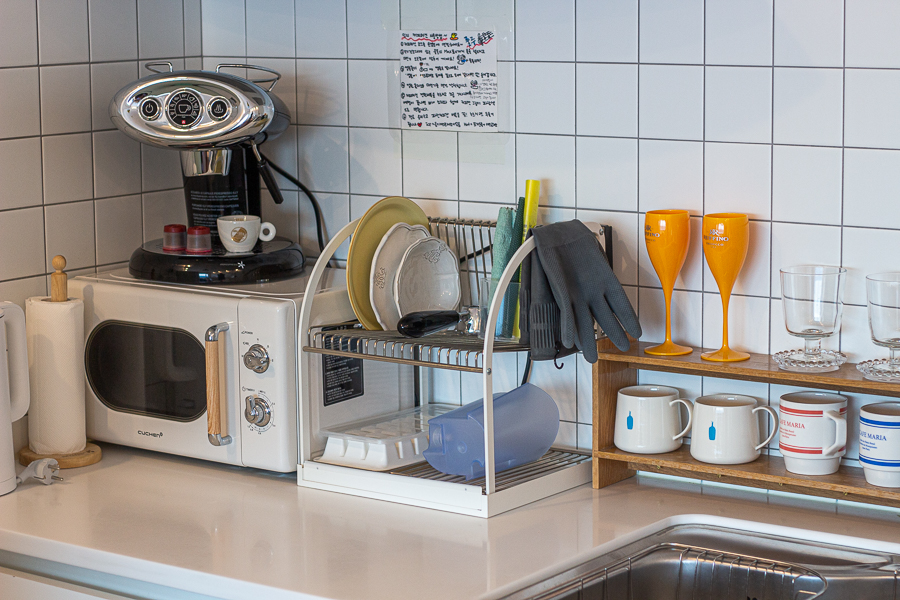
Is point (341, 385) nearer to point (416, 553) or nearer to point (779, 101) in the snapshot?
point (416, 553)

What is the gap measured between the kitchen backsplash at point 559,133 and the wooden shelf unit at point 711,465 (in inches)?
3.4

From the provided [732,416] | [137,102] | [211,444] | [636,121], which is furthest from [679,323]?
[137,102]

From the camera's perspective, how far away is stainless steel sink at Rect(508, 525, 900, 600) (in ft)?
4.60

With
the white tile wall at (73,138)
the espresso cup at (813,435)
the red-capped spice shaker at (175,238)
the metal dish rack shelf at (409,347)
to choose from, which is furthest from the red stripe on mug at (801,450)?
the white tile wall at (73,138)

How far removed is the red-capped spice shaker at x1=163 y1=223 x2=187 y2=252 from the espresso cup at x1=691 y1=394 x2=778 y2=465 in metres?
0.88

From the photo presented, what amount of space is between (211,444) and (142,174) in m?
0.57

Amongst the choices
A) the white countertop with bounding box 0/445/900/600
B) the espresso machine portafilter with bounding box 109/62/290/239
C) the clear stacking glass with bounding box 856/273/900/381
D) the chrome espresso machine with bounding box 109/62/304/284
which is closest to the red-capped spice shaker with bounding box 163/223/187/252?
the chrome espresso machine with bounding box 109/62/304/284

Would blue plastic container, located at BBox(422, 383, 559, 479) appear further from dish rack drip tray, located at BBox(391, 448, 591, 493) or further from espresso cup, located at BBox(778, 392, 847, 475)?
espresso cup, located at BBox(778, 392, 847, 475)

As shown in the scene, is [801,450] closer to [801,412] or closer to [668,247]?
[801,412]

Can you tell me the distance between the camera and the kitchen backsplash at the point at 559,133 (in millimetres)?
1545

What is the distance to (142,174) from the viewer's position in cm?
203

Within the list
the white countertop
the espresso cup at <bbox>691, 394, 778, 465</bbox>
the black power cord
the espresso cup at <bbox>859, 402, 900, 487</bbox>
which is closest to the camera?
the white countertop

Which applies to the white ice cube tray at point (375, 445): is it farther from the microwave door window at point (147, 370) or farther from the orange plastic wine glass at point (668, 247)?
the orange plastic wine glass at point (668, 247)

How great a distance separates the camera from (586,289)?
1.57m
